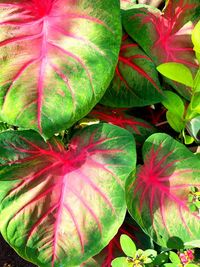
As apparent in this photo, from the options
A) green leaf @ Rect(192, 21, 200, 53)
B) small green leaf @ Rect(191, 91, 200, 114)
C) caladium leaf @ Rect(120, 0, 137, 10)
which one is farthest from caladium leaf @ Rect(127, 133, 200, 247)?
caladium leaf @ Rect(120, 0, 137, 10)

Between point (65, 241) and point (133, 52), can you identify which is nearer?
point (65, 241)

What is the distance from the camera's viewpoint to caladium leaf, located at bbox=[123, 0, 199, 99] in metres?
1.20

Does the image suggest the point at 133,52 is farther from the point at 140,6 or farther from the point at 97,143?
the point at 97,143

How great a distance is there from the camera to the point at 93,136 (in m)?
1.10

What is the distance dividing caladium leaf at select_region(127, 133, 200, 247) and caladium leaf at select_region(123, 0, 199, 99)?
0.19 metres

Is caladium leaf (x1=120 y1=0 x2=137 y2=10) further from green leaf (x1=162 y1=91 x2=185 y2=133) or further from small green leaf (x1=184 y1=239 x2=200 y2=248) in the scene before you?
small green leaf (x1=184 y1=239 x2=200 y2=248)

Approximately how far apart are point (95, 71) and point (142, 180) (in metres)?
0.35

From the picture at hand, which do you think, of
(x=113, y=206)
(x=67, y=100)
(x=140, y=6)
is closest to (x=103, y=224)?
(x=113, y=206)

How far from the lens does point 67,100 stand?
93cm

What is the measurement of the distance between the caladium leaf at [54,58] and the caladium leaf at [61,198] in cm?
16

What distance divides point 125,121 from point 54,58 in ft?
1.22

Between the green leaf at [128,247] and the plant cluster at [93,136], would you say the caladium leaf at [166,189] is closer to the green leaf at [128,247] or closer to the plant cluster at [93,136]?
the plant cluster at [93,136]

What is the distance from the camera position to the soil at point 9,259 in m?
1.46

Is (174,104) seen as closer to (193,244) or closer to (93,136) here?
(93,136)
